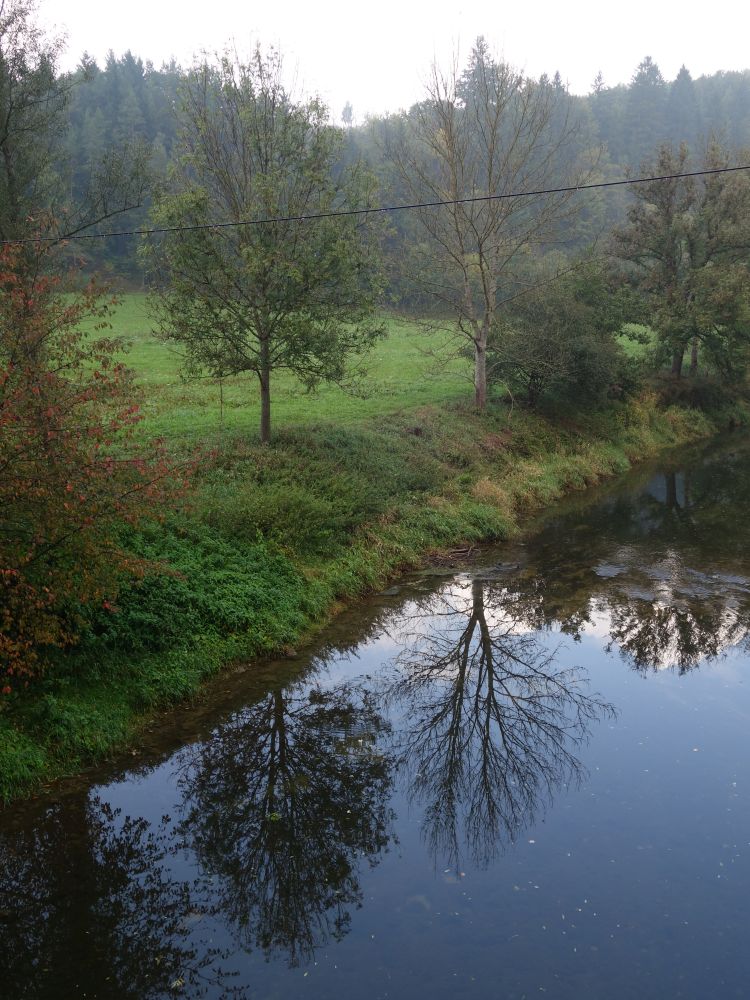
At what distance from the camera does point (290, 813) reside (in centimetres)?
843

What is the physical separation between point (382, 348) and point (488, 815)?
30.8m

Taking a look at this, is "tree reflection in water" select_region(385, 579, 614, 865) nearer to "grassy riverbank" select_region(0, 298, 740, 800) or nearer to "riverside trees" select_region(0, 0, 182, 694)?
"grassy riverbank" select_region(0, 298, 740, 800)

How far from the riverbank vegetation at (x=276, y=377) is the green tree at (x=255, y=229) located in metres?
0.06

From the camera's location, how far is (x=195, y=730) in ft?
33.2

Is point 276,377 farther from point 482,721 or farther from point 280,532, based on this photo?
point 482,721

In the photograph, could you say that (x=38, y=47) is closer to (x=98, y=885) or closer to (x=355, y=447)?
(x=355, y=447)

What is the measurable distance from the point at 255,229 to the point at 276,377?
4.08m

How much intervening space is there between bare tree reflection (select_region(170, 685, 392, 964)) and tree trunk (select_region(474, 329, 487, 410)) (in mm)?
15722

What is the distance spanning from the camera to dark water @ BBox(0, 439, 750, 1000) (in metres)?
6.41

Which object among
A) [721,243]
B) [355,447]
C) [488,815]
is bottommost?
[488,815]

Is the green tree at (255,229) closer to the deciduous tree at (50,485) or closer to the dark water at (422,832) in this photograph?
the deciduous tree at (50,485)

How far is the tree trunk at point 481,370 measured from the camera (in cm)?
2461

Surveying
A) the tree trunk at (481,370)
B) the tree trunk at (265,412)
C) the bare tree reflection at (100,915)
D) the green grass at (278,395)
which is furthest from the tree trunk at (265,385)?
the bare tree reflection at (100,915)

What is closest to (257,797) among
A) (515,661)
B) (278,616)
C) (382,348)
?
(278,616)
